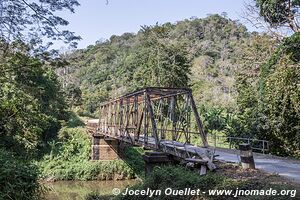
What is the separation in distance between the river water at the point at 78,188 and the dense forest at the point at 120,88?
1.40 meters

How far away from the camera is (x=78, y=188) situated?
26844 millimetres

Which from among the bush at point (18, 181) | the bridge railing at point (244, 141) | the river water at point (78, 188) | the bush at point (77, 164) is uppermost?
the bridge railing at point (244, 141)

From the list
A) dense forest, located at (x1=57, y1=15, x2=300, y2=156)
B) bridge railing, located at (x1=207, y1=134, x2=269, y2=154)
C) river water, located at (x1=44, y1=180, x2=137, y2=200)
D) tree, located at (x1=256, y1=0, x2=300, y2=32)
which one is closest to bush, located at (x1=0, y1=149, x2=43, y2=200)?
dense forest, located at (x1=57, y1=15, x2=300, y2=156)

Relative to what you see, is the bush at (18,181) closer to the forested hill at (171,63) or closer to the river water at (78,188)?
the forested hill at (171,63)

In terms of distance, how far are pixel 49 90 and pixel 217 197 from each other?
98.0ft

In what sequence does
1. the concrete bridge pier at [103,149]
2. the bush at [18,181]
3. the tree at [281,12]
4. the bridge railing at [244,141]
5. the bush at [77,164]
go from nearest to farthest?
the bush at [18,181] < the bridge railing at [244,141] < the tree at [281,12] < the bush at [77,164] < the concrete bridge pier at [103,149]

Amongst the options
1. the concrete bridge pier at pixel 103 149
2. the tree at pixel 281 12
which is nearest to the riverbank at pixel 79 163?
the concrete bridge pier at pixel 103 149

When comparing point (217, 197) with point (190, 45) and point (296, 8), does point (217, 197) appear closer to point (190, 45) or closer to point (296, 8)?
point (296, 8)

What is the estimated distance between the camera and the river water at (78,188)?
77.3ft

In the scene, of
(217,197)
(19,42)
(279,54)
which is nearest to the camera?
(217,197)

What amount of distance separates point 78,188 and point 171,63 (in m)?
17.1

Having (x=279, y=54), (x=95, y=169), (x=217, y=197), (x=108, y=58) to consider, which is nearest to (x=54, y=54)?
(x=217, y=197)

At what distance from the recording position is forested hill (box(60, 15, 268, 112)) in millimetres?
37562

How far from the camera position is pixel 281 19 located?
2375cm
